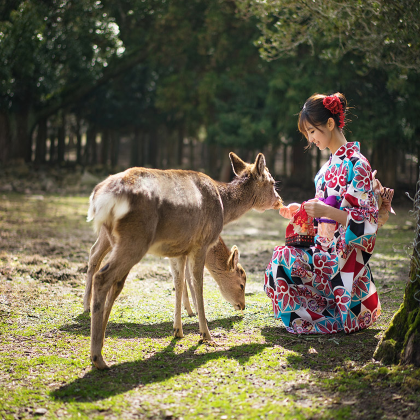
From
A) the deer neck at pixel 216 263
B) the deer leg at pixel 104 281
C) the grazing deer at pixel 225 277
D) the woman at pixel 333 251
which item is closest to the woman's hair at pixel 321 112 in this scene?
the woman at pixel 333 251

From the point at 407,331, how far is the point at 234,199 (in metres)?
2.42

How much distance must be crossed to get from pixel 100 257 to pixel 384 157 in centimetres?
1842

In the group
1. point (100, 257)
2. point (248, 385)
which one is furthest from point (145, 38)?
point (248, 385)

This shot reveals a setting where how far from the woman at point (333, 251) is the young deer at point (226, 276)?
2.66 feet

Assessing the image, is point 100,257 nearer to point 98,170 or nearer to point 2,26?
point 2,26

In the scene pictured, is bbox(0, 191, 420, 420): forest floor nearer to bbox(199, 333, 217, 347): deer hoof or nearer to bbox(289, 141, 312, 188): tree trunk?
bbox(199, 333, 217, 347): deer hoof

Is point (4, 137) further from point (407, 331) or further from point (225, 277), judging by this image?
point (407, 331)

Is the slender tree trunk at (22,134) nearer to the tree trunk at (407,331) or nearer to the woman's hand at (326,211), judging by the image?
the woman's hand at (326,211)

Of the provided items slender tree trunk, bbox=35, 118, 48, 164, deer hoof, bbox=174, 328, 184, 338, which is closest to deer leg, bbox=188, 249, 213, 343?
deer hoof, bbox=174, 328, 184, 338

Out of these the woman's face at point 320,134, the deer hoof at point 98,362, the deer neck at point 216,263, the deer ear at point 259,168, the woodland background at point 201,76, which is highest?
the woodland background at point 201,76

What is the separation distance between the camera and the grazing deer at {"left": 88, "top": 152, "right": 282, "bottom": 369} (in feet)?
12.1

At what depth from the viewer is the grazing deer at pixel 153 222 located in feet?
12.1

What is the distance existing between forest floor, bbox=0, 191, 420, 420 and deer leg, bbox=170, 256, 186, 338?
5.3 inches

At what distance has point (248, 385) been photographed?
3443 mm
